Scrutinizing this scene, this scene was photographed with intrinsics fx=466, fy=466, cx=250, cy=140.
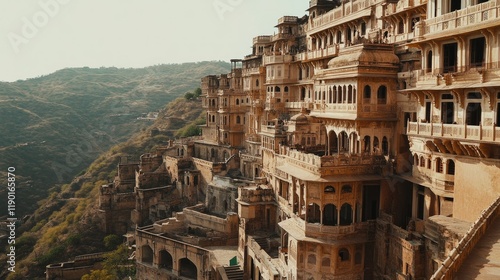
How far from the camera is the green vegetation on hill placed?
57125mm

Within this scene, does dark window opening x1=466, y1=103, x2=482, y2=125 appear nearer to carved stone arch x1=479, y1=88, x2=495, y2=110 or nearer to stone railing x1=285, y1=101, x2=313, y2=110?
carved stone arch x1=479, y1=88, x2=495, y2=110

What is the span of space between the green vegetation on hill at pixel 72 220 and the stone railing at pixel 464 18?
37.6 m

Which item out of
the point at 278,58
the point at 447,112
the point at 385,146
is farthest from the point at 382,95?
the point at 278,58

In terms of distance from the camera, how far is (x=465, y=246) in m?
13.0

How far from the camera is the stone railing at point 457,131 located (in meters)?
18.7

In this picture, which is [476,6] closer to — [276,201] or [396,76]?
[396,76]

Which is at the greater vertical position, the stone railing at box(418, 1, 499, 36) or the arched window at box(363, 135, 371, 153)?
the stone railing at box(418, 1, 499, 36)

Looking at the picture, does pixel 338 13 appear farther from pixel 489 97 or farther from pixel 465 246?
pixel 465 246

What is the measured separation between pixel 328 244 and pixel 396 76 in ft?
35.6

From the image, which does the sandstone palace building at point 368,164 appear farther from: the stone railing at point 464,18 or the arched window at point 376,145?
the arched window at point 376,145

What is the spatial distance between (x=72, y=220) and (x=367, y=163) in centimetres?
4993

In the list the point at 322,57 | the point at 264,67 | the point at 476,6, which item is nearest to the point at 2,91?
the point at 264,67

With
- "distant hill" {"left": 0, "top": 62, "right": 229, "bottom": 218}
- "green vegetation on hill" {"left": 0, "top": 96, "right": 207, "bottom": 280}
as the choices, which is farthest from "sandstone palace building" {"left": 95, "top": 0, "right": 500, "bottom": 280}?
"distant hill" {"left": 0, "top": 62, "right": 229, "bottom": 218}

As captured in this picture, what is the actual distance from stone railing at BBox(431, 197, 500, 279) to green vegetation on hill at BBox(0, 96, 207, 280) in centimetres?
3901
